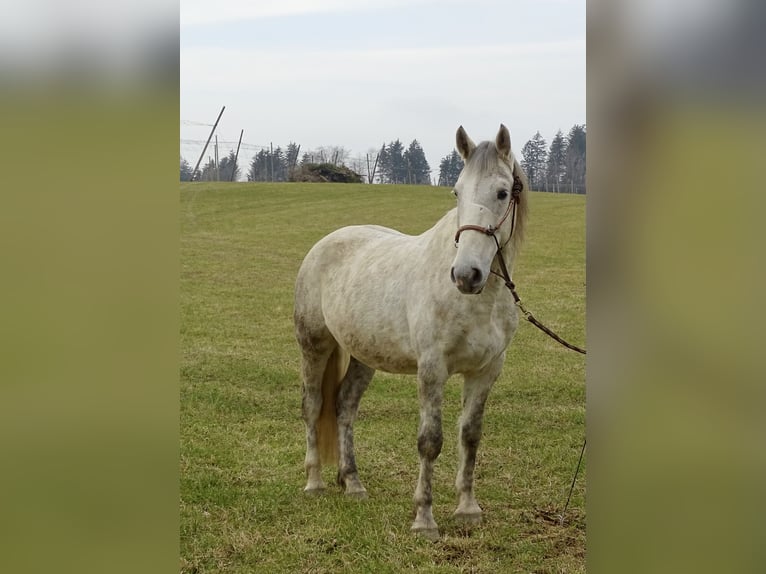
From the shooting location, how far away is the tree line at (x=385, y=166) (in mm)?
27453

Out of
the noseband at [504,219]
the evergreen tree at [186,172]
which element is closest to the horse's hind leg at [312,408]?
the noseband at [504,219]

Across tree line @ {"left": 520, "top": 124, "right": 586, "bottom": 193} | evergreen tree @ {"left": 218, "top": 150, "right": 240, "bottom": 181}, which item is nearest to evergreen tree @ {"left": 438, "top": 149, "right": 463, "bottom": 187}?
tree line @ {"left": 520, "top": 124, "right": 586, "bottom": 193}

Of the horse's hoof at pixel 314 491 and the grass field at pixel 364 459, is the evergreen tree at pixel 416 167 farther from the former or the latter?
the horse's hoof at pixel 314 491

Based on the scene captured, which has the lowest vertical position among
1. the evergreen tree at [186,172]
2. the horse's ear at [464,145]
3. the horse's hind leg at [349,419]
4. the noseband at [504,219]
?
the horse's hind leg at [349,419]

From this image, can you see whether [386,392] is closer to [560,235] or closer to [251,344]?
[251,344]

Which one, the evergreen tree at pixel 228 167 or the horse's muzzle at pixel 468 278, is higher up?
the evergreen tree at pixel 228 167

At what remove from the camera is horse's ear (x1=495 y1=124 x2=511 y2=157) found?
3914mm

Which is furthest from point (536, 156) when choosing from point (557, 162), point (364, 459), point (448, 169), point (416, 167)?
point (364, 459)

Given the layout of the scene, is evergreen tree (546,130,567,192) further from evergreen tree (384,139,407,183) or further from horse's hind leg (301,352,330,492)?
horse's hind leg (301,352,330,492)

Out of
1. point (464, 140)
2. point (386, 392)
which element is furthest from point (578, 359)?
point (464, 140)
